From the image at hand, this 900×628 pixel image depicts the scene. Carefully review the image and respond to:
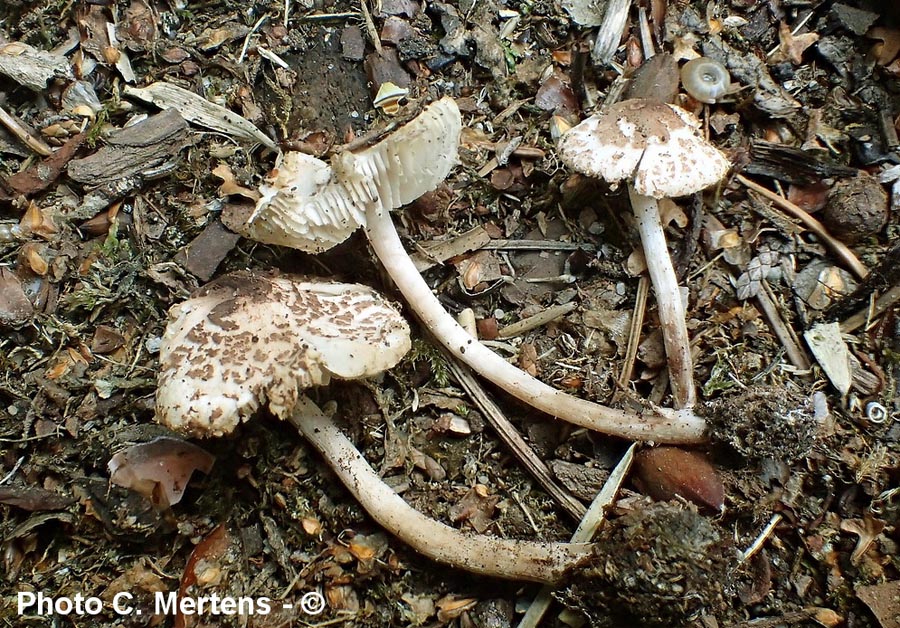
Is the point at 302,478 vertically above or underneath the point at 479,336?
underneath

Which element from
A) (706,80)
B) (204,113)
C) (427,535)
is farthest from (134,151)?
(706,80)

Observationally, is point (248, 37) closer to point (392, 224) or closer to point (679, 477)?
point (392, 224)

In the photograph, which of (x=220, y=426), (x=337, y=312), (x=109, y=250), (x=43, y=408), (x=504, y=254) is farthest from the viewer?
(x=504, y=254)

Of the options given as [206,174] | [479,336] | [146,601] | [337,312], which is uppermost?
[206,174]

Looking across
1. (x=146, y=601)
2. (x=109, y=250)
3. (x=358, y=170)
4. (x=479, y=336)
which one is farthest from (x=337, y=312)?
(x=146, y=601)

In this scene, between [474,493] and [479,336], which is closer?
[474,493]

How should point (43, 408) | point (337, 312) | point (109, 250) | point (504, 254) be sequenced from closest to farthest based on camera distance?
1. point (337, 312)
2. point (43, 408)
3. point (109, 250)
4. point (504, 254)

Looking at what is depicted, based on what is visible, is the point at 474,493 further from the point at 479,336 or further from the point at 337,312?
the point at 337,312
